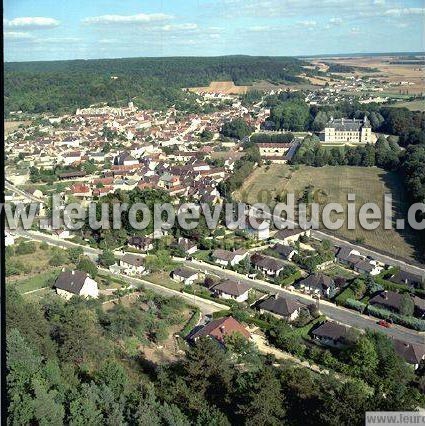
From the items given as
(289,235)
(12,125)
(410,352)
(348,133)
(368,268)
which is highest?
(12,125)

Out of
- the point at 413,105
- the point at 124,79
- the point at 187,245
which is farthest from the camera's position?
the point at 124,79

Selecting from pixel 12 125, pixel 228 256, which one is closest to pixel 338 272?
pixel 228 256

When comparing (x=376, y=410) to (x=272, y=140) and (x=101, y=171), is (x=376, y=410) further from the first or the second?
(x=272, y=140)

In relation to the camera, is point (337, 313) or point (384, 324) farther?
point (337, 313)

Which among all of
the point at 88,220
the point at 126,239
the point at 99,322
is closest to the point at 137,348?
the point at 99,322

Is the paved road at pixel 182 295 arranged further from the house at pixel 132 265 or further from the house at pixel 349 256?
the house at pixel 349 256

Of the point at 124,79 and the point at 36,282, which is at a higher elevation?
the point at 124,79

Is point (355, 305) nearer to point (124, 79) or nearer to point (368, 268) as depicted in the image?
point (368, 268)
